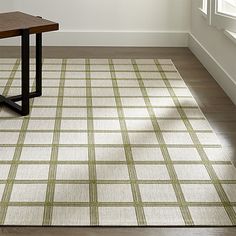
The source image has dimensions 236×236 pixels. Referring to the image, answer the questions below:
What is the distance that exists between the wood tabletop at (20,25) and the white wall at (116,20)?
5.47 ft

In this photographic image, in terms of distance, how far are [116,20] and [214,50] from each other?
3.93ft

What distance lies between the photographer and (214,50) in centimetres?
415

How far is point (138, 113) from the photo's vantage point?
3.26 metres

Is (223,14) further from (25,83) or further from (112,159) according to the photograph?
(112,159)

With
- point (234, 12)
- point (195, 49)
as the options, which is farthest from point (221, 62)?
point (195, 49)

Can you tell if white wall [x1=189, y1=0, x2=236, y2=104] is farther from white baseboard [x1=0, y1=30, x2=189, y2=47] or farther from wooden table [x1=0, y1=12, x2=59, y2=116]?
wooden table [x1=0, y1=12, x2=59, y2=116]

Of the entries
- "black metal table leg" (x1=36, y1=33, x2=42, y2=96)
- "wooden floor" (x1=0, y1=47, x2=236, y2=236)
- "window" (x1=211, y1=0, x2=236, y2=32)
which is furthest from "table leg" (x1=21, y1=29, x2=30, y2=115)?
"window" (x1=211, y1=0, x2=236, y2=32)

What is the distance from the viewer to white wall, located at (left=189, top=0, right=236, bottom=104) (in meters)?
3.64

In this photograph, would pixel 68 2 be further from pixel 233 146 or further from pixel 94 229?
pixel 94 229

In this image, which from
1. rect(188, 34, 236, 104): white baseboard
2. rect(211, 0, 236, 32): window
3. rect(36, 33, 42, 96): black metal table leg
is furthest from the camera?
rect(188, 34, 236, 104): white baseboard

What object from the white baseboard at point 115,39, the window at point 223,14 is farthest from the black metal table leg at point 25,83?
the white baseboard at point 115,39

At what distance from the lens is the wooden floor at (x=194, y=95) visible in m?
2.01

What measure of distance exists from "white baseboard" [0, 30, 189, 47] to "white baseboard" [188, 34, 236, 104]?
6.6 inches

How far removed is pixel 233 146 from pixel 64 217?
106 centimetres
